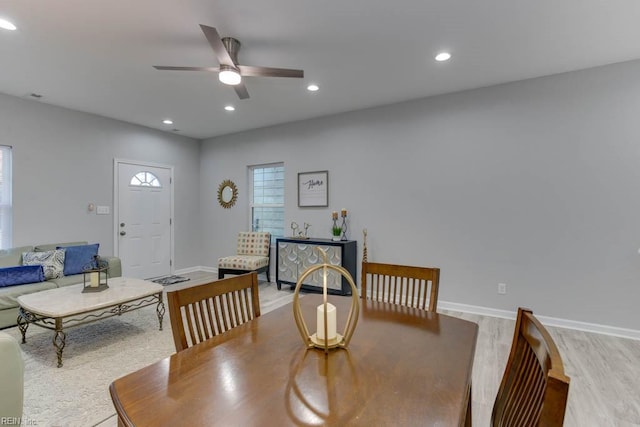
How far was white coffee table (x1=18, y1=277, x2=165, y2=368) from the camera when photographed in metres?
2.42

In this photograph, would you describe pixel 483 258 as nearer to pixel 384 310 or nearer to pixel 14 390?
pixel 384 310

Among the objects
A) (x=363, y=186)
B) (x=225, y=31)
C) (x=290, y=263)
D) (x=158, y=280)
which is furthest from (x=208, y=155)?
(x=225, y=31)

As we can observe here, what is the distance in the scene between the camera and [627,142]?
2990mm

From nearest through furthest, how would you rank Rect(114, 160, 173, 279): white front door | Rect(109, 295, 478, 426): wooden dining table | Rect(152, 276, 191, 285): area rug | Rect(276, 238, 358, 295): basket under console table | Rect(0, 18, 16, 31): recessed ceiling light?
Rect(109, 295, 478, 426): wooden dining table < Rect(0, 18, 16, 31): recessed ceiling light < Rect(276, 238, 358, 295): basket under console table < Rect(114, 160, 173, 279): white front door < Rect(152, 276, 191, 285): area rug

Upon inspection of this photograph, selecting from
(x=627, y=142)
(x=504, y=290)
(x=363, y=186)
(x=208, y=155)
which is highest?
(x=208, y=155)

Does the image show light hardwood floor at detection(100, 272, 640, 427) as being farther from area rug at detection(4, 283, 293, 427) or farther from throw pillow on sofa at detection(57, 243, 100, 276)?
throw pillow on sofa at detection(57, 243, 100, 276)

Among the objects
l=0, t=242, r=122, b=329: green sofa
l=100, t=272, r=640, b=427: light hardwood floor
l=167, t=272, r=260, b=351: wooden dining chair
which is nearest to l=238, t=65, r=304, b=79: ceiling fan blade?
l=167, t=272, r=260, b=351: wooden dining chair

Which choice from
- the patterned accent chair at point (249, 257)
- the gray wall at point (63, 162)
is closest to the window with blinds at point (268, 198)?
the patterned accent chair at point (249, 257)

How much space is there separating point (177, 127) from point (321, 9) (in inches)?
156

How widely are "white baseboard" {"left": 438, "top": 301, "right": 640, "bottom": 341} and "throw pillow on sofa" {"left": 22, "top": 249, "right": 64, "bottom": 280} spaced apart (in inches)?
182

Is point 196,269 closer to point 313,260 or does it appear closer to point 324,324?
point 313,260

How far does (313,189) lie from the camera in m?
4.84

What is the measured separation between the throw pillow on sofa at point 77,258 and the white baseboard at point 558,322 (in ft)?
14.7

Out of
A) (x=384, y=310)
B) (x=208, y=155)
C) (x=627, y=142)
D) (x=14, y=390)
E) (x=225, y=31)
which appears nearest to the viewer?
(x=14, y=390)
